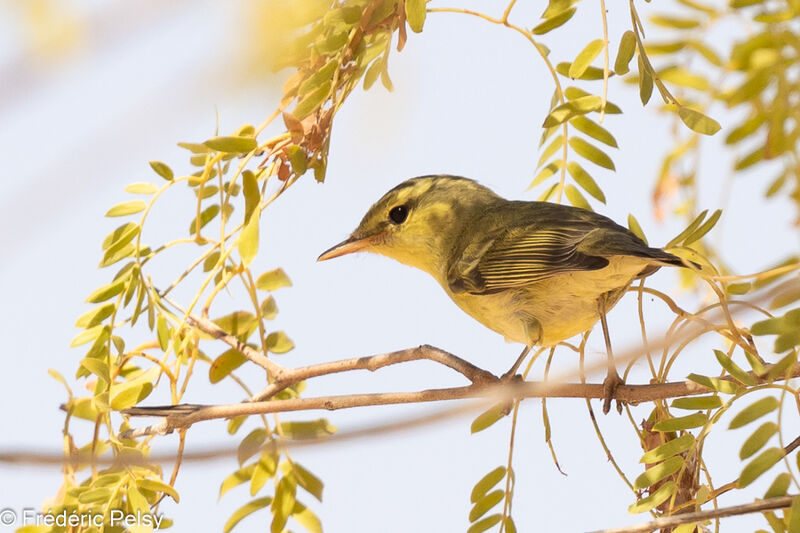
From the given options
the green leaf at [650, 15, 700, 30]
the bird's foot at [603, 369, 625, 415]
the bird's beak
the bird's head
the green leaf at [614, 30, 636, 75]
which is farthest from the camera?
the bird's head

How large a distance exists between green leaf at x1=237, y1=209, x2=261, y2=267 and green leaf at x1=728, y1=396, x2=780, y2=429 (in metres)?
0.76

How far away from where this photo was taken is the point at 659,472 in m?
1.37

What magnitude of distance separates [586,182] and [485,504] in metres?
0.74

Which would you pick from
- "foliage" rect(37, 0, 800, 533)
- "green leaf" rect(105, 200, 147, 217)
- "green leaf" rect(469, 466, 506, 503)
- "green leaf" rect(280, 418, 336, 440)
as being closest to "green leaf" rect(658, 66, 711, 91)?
"foliage" rect(37, 0, 800, 533)

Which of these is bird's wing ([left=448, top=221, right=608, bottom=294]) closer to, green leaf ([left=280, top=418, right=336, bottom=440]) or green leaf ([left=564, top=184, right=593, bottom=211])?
green leaf ([left=564, top=184, right=593, bottom=211])

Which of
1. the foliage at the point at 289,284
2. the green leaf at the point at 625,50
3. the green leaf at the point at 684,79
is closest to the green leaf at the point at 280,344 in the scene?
the foliage at the point at 289,284

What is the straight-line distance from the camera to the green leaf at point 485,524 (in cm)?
162

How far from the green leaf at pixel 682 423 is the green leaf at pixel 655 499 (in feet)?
0.33

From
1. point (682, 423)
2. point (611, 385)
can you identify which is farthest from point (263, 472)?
point (682, 423)

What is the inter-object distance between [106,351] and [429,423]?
129 cm

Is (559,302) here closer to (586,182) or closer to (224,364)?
(586,182)

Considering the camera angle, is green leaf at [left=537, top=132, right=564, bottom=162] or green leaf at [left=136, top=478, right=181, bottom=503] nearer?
green leaf at [left=136, top=478, right=181, bottom=503]

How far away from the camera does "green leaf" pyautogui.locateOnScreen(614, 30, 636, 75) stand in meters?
1.43

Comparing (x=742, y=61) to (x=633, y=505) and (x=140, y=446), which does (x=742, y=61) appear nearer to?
(x=633, y=505)
